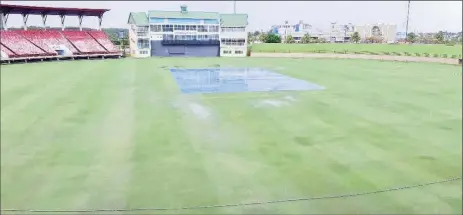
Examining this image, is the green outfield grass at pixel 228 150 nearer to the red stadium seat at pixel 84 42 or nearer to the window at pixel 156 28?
the red stadium seat at pixel 84 42

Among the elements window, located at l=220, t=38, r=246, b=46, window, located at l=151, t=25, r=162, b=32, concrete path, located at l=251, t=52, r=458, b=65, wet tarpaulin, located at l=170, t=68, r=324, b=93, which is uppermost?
window, located at l=151, t=25, r=162, b=32

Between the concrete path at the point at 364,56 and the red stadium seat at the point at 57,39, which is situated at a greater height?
the red stadium seat at the point at 57,39

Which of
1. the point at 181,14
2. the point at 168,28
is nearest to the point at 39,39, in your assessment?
the point at 168,28

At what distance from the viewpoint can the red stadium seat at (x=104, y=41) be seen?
1986 inches

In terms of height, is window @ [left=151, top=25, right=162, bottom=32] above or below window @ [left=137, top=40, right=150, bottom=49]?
above

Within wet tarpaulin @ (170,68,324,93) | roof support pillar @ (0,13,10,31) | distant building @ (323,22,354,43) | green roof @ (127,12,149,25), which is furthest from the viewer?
distant building @ (323,22,354,43)

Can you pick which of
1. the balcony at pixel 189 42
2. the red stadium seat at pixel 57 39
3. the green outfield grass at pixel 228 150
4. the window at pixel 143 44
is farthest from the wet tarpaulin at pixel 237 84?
the red stadium seat at pixel 57 39

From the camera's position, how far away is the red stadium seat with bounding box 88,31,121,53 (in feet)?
165

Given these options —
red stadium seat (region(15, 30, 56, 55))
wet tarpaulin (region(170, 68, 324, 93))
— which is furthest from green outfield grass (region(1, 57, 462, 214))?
red stadium seat (region(15, 30, 56, 55))

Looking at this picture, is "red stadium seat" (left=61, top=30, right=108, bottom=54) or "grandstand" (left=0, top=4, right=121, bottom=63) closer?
"grandstand" (left=0, top=4, right=121, bottom=63)

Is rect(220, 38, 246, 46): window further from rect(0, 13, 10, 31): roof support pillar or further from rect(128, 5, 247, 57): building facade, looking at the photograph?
rect(0, 13, 10, 31): roof support pillar

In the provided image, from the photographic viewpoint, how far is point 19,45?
1638 inches

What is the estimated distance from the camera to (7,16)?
140 feet

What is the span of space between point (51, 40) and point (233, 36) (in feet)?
79.0
